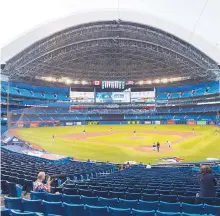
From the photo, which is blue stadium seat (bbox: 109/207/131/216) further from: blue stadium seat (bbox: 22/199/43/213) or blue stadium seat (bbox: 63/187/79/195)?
blue stadium seat (bbox: 63/187/79/195)

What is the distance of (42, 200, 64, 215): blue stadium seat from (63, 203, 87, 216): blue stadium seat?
0.52ft

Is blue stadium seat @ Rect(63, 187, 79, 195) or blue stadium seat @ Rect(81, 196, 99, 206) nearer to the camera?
blue stadium seat @ Rect(81, 196, 99, 206)

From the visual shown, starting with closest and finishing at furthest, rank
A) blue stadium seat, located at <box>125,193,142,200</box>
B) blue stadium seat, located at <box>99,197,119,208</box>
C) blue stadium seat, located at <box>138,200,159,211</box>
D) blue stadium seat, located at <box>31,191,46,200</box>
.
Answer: blue stadium seat, located at <box>138,200,159,211</box> < blue stadium seat, located at <box>99,197,119,208</box> < blue stadium seat, located at <box>31,191,46,200</box> < blue stadium seat, located at <box>125,193,142,200</box>

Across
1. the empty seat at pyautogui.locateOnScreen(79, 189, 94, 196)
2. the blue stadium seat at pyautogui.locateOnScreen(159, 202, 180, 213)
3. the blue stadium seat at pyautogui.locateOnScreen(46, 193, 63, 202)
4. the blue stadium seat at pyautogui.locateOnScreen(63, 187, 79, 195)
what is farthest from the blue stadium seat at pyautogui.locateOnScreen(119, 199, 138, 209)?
the blue stadium seat at pyautogui.locateOnScreen(63, 187, 79, 195)

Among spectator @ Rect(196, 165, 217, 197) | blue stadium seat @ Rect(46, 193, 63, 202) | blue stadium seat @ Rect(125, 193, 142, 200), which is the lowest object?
blue stadium seat @ Rect(125, 193, 142, 200)

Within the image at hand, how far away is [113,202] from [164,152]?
2825cm

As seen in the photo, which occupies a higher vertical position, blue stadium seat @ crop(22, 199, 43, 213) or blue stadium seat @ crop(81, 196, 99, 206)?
blue stadium seat @ crop(22, 199, 43, 213)

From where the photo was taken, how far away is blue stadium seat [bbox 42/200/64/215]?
7.34m

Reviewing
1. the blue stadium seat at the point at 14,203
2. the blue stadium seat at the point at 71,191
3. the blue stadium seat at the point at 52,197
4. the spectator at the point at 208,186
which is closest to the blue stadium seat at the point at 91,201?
the blue stadium seat at the point at 52,197

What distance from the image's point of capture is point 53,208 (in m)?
7.39

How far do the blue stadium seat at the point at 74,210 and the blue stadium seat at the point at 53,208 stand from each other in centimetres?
16

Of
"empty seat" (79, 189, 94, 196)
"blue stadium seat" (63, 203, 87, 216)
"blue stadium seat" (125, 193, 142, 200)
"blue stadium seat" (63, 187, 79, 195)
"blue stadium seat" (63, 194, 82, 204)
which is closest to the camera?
"blue stadium seat" (63, 203, 87, 216)

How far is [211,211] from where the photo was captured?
7.62 metres

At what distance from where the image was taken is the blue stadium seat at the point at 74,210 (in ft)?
23.8
